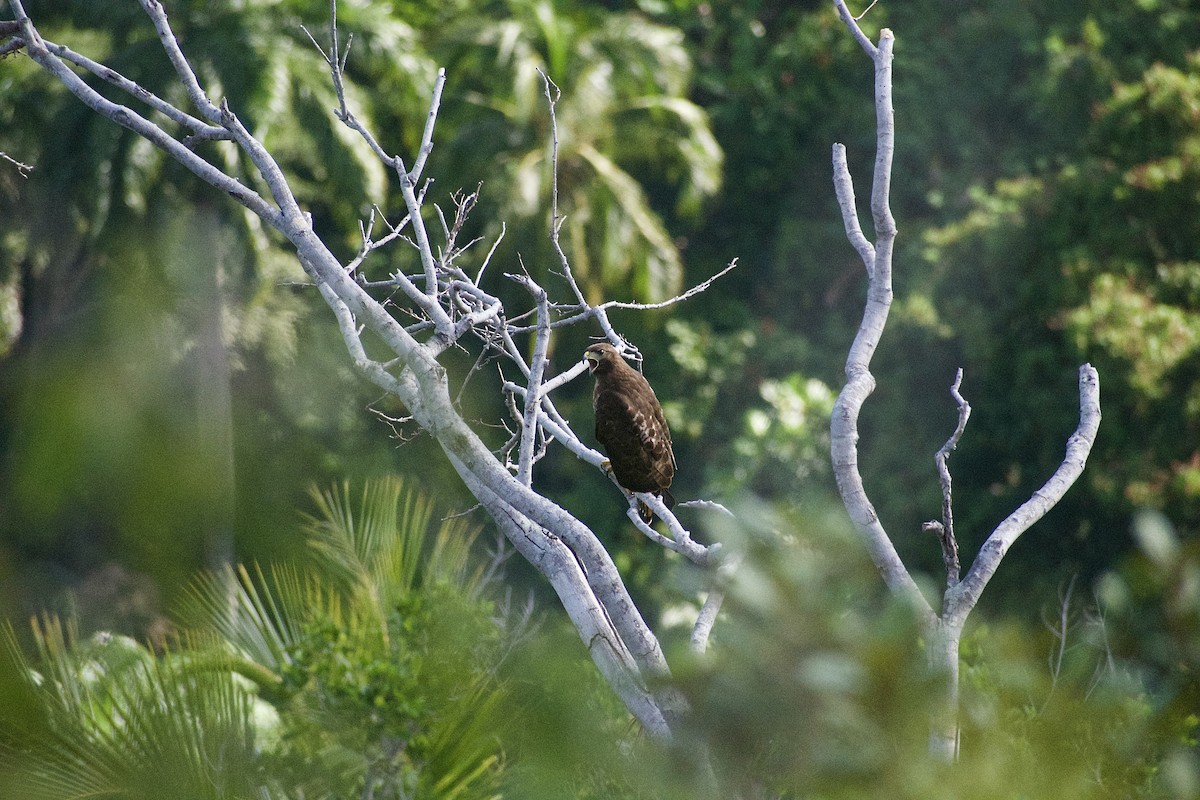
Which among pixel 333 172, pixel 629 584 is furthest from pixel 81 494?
pixel 629 584

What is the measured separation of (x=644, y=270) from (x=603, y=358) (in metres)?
8.08

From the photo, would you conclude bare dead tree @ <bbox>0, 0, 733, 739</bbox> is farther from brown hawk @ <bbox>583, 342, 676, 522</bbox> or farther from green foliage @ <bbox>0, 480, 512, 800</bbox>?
brown hawk @ <bbox>583, 342, 676, 522</bbox>

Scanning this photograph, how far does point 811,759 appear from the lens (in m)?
1.76

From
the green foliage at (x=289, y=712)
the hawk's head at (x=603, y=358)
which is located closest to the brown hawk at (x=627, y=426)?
the hawk's head at (x=603, y=358)

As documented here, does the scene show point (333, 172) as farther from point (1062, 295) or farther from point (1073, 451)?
point (1073, 451)

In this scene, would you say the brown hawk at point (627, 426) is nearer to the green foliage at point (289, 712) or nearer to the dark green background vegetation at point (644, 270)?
the green foliage at point (289, 712)

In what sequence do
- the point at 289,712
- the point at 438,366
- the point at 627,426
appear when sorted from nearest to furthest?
the point at 438,366 < the point at 289,712 < the point at 627,426

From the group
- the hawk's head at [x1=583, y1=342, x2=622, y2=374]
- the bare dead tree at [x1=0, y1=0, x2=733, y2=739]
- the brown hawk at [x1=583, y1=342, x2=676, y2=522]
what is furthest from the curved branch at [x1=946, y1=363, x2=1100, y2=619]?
the hawk's head at [x1=583, y1=342, x2=622, y2=374]

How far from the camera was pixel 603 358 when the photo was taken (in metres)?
6.04

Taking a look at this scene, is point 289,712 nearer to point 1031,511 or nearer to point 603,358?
point 603,358

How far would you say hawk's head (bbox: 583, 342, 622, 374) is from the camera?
19.5 feet

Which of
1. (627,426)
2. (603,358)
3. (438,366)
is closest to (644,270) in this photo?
(603,358)

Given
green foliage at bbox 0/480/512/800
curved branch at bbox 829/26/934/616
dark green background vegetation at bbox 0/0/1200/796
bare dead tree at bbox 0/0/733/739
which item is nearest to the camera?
bare dead tree at bbox 0/0/733/739

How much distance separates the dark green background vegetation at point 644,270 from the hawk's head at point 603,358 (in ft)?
15.4
